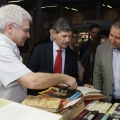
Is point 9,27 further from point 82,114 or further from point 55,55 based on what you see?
point 55,55

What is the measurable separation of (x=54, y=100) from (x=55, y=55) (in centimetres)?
147

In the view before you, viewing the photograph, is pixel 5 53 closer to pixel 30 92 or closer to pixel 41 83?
pixel 41 83

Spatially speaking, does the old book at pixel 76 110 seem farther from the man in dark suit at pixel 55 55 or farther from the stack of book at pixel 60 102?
the man in dark suit at pixel 55 55

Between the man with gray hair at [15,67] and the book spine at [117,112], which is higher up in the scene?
the man with gray hair at [15,67]

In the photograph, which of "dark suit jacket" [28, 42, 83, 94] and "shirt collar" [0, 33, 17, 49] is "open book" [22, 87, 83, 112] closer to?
"shirt collar" [0, 33, 17, 49]

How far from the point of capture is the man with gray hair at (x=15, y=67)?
132 centimetres

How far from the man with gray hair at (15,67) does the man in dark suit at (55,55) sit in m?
0.91

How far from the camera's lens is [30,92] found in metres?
2.03

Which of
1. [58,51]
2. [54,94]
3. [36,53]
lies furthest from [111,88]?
[54,94]

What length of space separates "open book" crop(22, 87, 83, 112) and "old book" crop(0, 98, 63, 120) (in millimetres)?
184

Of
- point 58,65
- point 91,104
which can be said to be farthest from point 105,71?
point 91,104

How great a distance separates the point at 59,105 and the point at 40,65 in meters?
1.49

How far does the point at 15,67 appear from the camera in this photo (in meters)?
1.35

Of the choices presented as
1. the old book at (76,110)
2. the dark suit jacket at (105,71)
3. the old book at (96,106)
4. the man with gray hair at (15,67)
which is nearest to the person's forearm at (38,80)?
the man with gray hair at (15,67)
